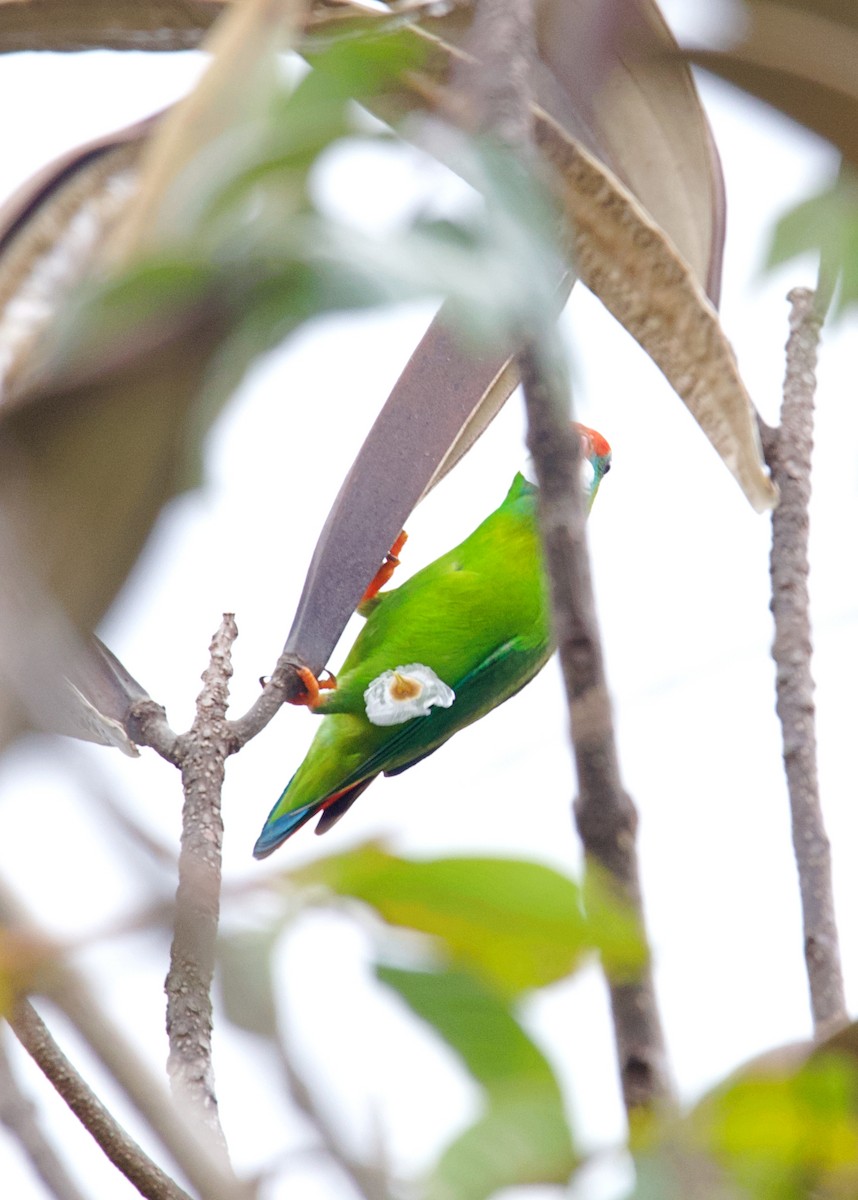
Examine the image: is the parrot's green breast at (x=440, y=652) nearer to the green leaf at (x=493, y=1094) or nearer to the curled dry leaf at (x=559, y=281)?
the curled dry leaf at (x=559, y=281)

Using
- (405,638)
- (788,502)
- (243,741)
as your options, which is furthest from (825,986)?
(405,638)

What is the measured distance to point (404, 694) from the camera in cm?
199

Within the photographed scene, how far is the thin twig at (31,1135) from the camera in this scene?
506 millimetres

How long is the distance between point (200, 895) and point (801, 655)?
0.74 meters

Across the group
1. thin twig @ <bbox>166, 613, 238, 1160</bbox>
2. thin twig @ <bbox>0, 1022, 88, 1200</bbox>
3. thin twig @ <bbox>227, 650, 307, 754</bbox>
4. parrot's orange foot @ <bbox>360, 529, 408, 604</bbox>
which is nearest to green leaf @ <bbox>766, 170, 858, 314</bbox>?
thin twig @ <bbox>166, 613, 238, 1160</bbox>

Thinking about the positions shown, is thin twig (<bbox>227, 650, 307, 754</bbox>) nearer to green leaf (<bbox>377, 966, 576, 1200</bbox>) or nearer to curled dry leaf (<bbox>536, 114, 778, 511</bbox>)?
curled dry leaf (<bbox>536, 114, 778, 511</bbox>)

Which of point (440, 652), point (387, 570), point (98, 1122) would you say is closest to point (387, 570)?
point (387, 570)

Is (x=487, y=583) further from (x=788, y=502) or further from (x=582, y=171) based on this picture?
(x=582, y=171)

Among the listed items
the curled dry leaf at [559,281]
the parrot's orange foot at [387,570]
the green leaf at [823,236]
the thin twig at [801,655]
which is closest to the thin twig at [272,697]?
the curled dry leaf at [559,281]

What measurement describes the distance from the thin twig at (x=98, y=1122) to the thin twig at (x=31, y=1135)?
0.04m

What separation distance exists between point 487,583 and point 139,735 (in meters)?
1.03

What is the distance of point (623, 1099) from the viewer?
1.58 feet

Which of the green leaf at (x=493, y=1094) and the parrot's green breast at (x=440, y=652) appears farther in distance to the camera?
the parrot's green breast at (x=440, y=652)

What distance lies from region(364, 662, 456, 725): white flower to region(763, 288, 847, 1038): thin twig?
2.99 ft
